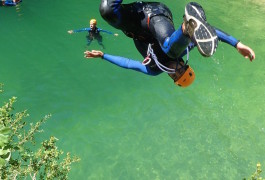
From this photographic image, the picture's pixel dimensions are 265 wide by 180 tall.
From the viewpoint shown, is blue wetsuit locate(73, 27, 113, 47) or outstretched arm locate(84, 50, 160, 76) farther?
blue wetsuit locate(73, 27, 113, 47)

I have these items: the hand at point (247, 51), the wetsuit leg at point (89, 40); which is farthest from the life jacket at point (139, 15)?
the wetsuit leg at point (89, 40)

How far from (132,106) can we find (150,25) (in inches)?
219

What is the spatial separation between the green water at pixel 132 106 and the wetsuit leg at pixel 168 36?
190 inches

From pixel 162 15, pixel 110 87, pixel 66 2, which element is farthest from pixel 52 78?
pixel 162 15

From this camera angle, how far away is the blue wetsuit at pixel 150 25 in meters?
2.93

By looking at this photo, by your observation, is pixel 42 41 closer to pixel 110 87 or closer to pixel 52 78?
pixel 52 78

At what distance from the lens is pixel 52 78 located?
9.23m

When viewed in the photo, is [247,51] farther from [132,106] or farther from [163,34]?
[132,106]

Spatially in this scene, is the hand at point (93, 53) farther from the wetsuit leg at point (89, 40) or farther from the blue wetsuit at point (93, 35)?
the wetsuit leg at point (89, 40)

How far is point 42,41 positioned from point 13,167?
277 inches

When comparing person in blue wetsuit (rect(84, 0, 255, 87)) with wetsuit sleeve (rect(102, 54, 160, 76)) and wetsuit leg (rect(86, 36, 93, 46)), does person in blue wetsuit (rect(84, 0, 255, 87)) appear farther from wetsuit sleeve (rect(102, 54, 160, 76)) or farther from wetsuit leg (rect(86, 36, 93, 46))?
wetsuit leg (rect(86, 36, 93, 46))

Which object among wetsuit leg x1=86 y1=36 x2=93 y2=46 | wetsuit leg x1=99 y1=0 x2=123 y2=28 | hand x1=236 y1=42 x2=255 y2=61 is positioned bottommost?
wetsuit leg x1=86 y1=36 x2=93 y2=46

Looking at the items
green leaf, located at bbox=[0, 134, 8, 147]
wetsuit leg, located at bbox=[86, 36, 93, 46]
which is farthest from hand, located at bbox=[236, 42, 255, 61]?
wetsuit leg, located at bbox=[86, 36, 93, 46]

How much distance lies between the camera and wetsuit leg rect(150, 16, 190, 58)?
9.11ft
